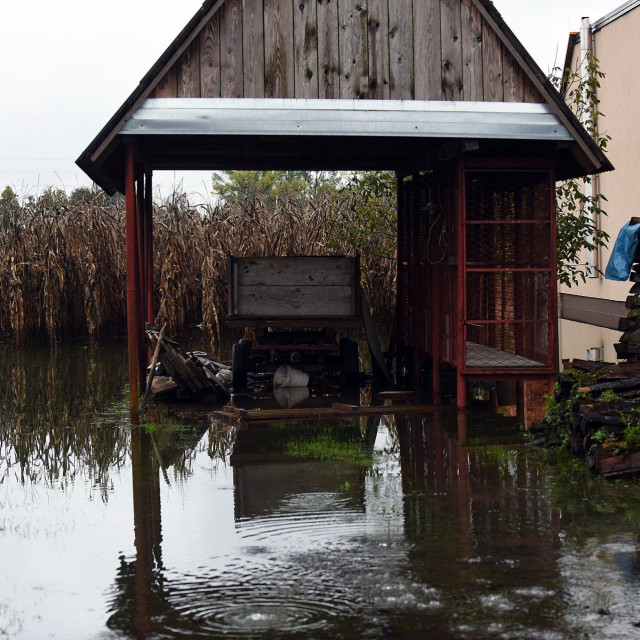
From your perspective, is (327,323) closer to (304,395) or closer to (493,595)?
(304,395)

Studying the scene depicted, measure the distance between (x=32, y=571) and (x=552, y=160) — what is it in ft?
25.6

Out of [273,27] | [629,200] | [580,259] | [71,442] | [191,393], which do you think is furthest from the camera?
[580,259]

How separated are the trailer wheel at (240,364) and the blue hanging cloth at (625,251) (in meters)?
5.79

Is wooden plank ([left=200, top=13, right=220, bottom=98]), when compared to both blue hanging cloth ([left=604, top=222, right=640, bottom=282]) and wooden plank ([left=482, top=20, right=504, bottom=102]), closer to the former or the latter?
wooden plank ([left=482, top=20, right=504, bottom=102])

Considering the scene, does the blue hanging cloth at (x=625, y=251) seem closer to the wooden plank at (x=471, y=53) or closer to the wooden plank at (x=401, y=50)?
the wooden plank at (x=471, y=53)

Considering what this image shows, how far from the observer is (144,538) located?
6.75 meters

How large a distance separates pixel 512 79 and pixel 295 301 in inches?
174

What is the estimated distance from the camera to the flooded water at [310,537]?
511cm

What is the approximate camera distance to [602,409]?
8.52 meters

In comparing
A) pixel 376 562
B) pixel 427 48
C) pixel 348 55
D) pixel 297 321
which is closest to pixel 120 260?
pixel 297 321

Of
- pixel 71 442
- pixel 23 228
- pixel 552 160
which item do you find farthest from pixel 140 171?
pixel 23 228

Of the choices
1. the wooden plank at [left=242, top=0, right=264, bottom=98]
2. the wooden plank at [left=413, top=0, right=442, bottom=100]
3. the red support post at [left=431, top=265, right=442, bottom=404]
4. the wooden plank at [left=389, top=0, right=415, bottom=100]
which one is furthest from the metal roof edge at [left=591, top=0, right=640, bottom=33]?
the wooden plank at [left=242, top=0, right=264, bottom=98]

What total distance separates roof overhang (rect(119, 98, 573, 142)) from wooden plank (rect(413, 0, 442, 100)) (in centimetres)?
23

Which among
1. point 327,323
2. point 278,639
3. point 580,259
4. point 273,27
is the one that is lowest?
point 278,639
